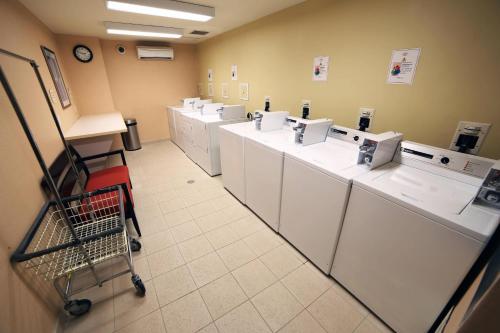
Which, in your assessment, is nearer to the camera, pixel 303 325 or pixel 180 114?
pixel 303 325

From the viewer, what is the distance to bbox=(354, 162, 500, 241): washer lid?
973mm

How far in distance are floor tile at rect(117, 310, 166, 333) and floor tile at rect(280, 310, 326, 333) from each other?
846 mm

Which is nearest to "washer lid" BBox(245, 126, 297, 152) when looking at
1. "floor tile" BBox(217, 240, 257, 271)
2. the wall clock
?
"floor tile" BBox(217, 240, 257, 271)

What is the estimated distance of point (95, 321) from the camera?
1.43m

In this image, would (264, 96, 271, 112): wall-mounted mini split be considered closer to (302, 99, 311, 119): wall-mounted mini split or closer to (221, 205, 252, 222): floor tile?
(302, 99, 311, 119): wall-mounted mini split

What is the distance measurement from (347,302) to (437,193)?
1.02 meters

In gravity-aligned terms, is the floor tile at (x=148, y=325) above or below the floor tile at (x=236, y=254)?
below

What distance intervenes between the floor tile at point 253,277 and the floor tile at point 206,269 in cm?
14

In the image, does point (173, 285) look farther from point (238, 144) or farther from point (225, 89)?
point (225, 89)

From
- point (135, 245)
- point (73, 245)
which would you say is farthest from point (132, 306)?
point (73, 245)

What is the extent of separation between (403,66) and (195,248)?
247 centimetres

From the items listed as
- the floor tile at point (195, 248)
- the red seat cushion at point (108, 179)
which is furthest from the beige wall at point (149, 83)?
the floor tile at point (195, 248)

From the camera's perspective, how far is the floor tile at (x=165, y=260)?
71.9 inches

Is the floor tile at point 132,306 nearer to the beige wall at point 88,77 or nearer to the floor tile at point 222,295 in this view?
the floor tile at point 222,295
